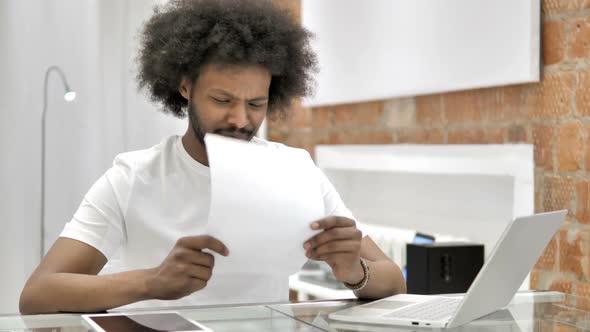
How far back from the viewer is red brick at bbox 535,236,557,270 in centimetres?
250

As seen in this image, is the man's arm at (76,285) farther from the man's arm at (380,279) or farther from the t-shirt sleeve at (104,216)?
the man's arm at (380,279)

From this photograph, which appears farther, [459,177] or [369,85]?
A: [369,85]

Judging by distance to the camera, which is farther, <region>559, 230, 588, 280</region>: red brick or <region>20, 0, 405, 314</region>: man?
<region>559, 230, 588, 280</region>: red brick

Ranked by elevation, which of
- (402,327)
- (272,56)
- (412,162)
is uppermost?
(272,56)

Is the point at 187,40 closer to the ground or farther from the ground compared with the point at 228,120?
farther from the ground

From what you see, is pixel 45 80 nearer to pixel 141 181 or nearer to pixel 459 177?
pixel 141 181

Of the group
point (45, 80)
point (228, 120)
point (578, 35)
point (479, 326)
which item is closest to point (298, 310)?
point (479, 326)

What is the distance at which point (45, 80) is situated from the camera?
2674 millimetres

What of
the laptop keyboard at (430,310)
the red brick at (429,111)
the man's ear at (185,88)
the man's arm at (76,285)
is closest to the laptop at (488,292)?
the laptop keyboard at (430,310)

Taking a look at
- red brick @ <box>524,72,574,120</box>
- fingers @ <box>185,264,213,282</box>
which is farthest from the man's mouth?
red brick @ <box>524,72,574,120</box>

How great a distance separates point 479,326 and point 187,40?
910 mm

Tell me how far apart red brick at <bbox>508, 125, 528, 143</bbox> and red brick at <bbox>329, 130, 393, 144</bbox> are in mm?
729

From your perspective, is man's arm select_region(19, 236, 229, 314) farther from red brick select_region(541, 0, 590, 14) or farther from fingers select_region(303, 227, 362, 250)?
red brick select_region(541, 0, 590, 14)

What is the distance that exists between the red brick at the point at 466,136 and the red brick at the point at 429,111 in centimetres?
7
